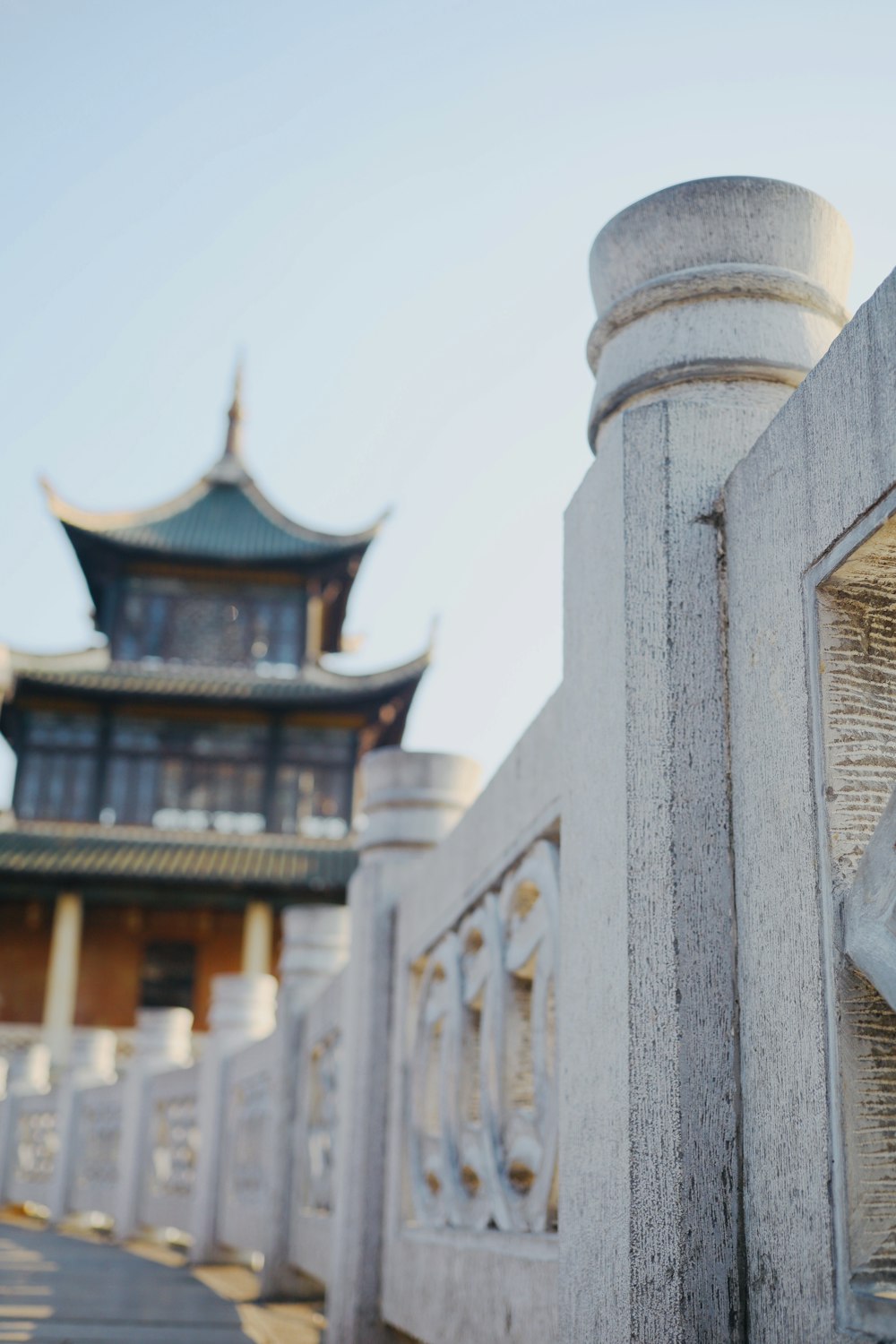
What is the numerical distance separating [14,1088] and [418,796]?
8932mm

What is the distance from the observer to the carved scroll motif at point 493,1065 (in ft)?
5.90

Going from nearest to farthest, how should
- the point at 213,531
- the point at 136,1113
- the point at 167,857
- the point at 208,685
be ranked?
the point at 136,1113 < the point at 167,857 < the point at 208,685 < the point at 213,531

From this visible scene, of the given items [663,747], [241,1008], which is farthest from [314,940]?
[663,747]

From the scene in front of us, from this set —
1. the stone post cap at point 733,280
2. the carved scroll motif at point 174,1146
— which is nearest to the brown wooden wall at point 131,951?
the carved scroll motif at point 174,1146

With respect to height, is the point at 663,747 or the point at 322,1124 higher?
the point at 663,747

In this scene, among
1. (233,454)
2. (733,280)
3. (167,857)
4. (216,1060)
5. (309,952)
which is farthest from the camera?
(233,454)

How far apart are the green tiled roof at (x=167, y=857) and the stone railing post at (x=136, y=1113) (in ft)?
28.7

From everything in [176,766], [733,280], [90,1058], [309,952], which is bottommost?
[90,1058]

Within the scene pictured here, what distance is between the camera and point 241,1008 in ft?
21.2

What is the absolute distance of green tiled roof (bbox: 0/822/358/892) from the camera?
680 inches

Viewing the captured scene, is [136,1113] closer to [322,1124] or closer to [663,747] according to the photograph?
[322,1124]

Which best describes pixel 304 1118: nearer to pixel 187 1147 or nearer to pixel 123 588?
pixel 187 1147

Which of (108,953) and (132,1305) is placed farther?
(108,953)

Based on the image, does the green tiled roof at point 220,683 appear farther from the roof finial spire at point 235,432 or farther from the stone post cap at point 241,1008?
the stone post cap at point 241,1008
